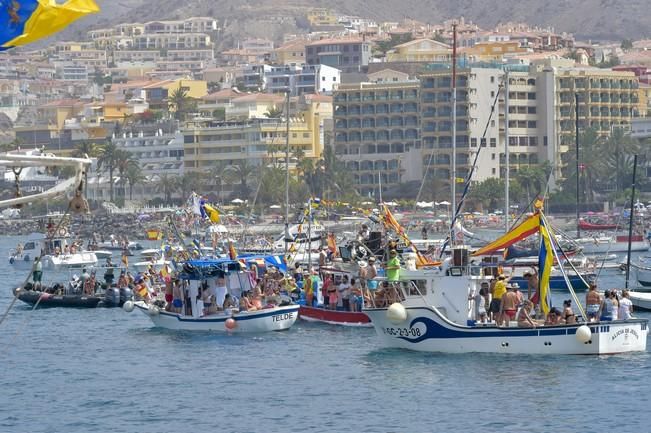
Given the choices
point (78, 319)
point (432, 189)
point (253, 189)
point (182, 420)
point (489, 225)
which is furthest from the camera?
point (253, 189)

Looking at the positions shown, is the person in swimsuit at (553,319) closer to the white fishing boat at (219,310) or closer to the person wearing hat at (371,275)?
the person wearing hat at (371,275)

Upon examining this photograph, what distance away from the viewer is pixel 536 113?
181 metres

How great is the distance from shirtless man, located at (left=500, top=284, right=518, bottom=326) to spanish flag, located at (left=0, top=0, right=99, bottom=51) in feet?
80.4

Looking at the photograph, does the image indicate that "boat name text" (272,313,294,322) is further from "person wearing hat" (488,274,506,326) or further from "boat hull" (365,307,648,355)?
"person wearing hat" (488,274,506,326)

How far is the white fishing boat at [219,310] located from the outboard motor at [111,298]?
1094cm

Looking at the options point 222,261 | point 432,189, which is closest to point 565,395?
point 222,261

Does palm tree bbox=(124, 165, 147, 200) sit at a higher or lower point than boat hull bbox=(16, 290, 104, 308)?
higher

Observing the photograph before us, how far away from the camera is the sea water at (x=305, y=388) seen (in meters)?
36.9

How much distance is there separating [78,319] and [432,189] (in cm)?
11197

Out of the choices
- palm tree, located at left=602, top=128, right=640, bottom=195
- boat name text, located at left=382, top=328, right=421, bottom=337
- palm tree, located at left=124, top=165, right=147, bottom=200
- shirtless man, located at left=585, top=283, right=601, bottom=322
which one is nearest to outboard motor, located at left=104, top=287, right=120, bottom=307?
boat name text, located at left=382, top=328, right=421, bottom=337

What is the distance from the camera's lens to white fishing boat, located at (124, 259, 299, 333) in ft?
172

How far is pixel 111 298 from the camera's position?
2603 inches

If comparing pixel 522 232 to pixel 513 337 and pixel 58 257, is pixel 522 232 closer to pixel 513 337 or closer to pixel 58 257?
pixel 513 337

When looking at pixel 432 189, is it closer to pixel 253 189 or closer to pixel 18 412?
pixel 253 189
